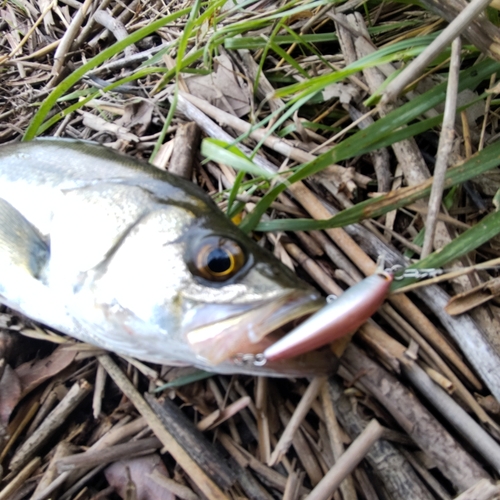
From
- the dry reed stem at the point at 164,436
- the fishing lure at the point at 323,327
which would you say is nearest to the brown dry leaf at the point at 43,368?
the dry reed stem at the point at 164,436

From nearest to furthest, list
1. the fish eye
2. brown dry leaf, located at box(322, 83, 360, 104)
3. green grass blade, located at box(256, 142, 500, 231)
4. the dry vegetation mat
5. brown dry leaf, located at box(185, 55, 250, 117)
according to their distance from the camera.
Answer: the fish eye, the dry vegetation mat, green grass blade, located at box(256, 142, 500, 231), brown dry leaf, located at box(322, 83, 360, 104), brown dry leaf, located at box(185, 55, 250, 117)

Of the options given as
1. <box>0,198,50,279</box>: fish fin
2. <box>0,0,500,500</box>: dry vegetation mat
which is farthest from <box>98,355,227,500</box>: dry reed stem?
<box>0,198,50,279</box>: fish fin

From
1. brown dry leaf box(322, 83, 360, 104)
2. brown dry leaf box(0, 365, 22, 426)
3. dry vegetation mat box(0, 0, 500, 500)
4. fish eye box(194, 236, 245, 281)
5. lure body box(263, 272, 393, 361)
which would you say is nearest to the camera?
lure body box(263, 272, 393, 361)

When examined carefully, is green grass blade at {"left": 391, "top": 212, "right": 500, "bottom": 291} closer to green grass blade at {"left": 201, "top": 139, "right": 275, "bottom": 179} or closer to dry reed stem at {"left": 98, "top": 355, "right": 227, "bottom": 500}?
green grass blade at {"left": 201, "top": 139, "right": 275, "bottom": 179}

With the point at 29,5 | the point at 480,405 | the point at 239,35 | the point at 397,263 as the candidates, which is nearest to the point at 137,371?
the point at 397,263

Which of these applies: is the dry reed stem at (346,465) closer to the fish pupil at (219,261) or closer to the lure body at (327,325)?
the lure body at (327,325)

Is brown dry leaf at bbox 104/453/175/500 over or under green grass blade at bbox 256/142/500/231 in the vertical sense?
under
